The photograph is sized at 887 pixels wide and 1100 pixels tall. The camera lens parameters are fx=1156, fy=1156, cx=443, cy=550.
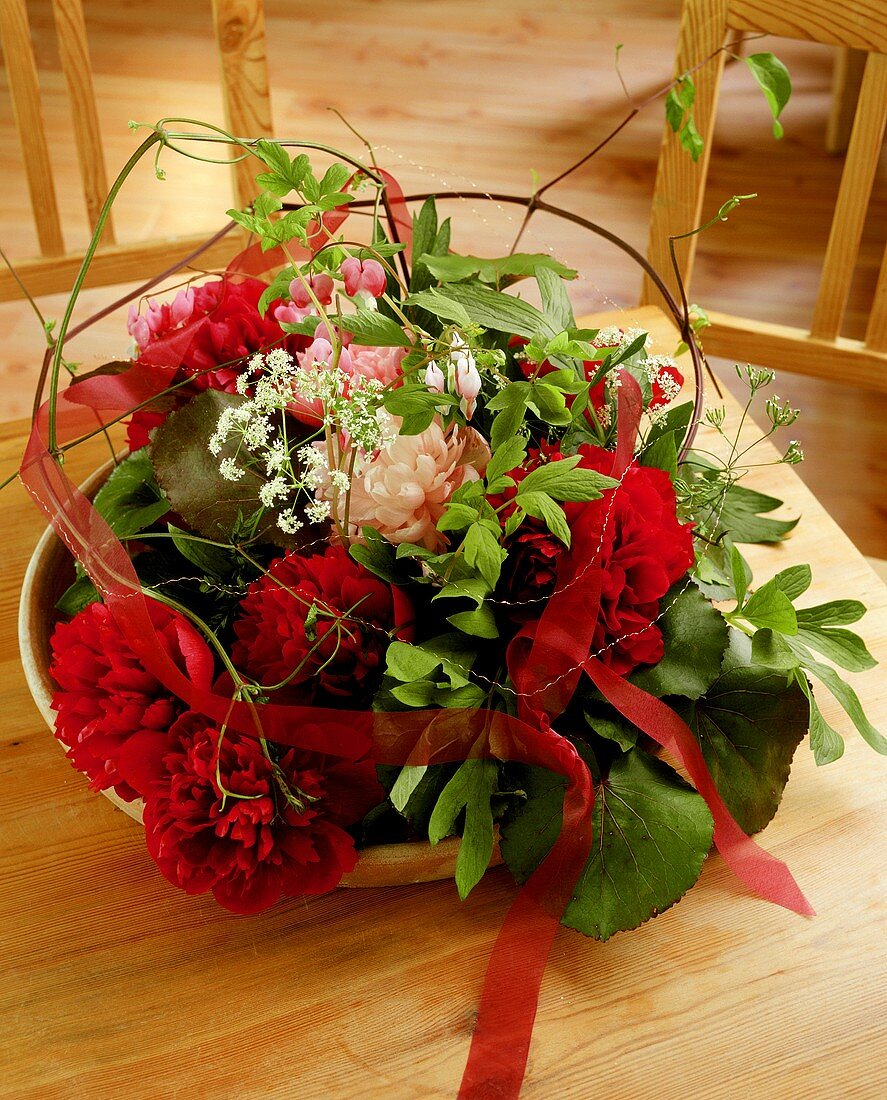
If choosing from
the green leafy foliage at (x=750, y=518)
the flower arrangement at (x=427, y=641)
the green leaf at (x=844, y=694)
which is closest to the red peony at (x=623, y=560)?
the flower arrangement at (x=427, y=641)

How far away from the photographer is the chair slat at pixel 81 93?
99 centimetres

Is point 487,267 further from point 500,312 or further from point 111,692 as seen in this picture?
point 111,692

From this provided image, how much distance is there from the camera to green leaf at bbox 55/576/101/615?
0.63 metres

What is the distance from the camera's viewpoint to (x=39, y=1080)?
0.51 metres

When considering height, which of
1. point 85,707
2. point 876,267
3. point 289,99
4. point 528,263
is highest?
point 528,263

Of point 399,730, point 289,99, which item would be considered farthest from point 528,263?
point 289,99

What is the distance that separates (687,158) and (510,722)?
0.64 meters

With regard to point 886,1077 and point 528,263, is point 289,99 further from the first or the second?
point 886,1077

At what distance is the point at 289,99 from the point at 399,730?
2.50 meters

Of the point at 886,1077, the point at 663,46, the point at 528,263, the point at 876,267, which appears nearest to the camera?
the point at 886,1077

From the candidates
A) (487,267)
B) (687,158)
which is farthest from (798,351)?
(487,267)

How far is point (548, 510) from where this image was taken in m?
0.48

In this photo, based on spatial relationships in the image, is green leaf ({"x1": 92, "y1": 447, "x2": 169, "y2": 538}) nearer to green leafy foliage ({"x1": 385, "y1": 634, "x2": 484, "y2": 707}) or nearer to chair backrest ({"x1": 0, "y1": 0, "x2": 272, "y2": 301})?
green leafy foliage ({"x1": 385, "y1": 634, "x2": 484, "y2": 707})

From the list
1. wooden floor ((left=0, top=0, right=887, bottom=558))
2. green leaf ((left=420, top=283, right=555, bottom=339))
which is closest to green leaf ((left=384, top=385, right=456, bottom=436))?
green leaf ((left=420, top=283, right=555, bottom=339))
